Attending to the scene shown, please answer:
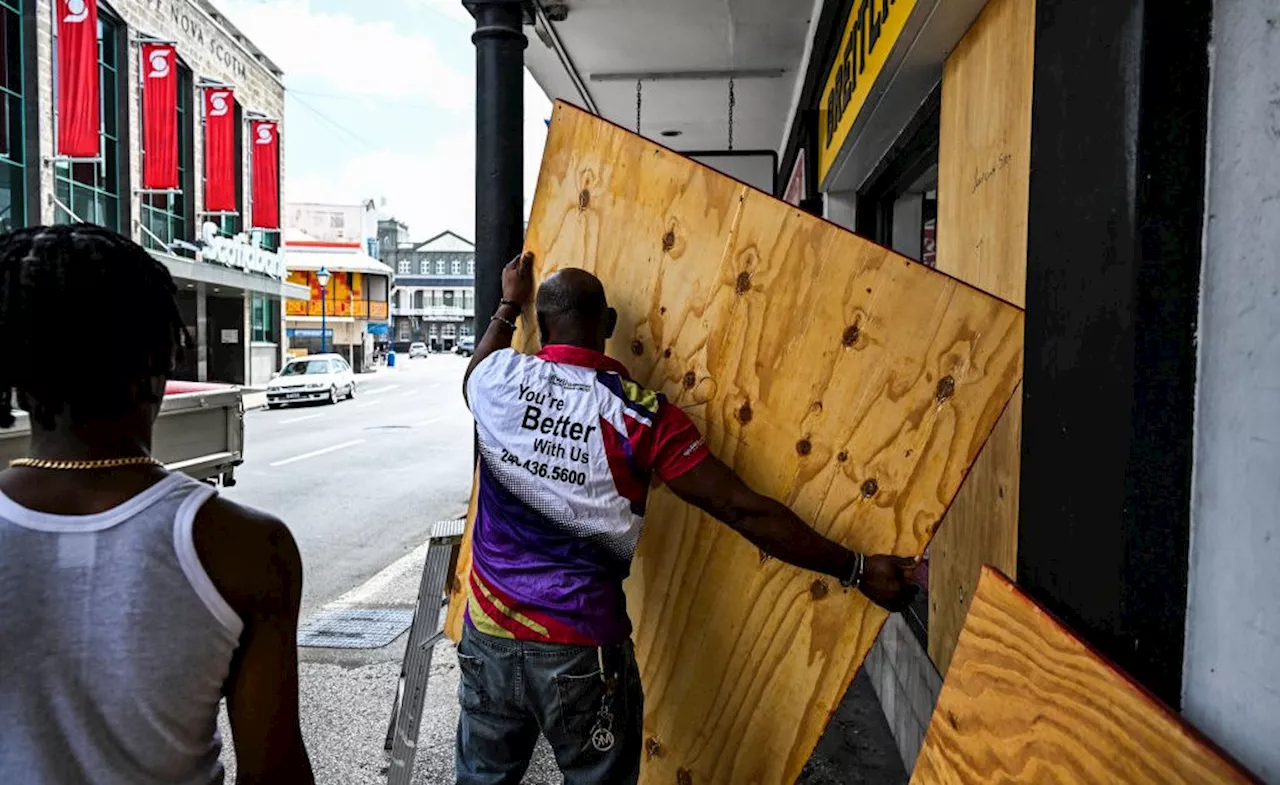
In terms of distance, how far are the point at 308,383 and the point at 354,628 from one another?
21511 mm

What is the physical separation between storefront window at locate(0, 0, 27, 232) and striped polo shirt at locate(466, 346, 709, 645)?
21.3 m

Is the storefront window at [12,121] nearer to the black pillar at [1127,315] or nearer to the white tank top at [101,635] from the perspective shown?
the white tank top at [101,635]

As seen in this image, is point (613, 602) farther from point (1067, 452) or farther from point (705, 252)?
point (1067, 452)

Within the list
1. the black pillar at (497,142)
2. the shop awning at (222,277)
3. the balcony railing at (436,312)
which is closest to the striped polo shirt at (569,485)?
the black pillar at (497,142)

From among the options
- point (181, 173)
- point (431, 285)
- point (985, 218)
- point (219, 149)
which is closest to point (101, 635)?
point (985, 218)

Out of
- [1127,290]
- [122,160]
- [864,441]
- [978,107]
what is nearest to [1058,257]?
[1127,290]

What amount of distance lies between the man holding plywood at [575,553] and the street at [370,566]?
1572mm

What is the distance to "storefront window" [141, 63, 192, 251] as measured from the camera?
2533cm

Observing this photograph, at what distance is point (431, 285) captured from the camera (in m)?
103

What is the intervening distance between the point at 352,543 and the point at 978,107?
23.3ft

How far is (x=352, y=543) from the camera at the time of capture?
8.37 meters

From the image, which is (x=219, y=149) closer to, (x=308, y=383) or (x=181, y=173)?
(x=181, y=173)

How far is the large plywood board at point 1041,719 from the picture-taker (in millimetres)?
1186

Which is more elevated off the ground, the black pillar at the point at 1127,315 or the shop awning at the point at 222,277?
the shop awning at the point at 222,277
